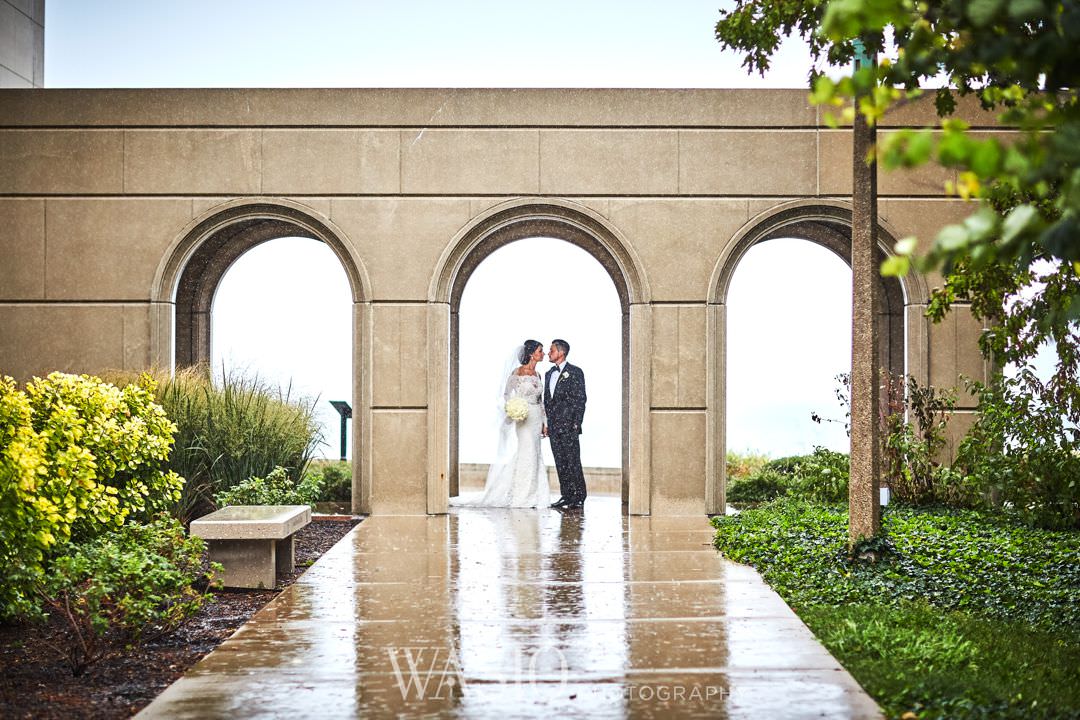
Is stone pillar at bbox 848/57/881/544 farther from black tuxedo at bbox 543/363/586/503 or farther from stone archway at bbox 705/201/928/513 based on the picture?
black tuxedo at bbox 543/363/586/503

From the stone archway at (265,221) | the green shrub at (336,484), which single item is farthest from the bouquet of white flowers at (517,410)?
the green shrub at (336,484)

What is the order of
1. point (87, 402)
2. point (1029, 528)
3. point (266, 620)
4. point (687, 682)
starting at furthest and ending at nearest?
point (1029, 528) < point (87, 402) < point (266, 620) < point (687, 682)

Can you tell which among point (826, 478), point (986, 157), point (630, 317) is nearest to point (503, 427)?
point (630, 317)

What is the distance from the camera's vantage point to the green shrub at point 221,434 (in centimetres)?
1060

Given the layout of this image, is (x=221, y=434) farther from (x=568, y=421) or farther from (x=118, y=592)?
(x=568, y=421)

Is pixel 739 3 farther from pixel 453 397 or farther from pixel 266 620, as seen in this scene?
pixel 453 397

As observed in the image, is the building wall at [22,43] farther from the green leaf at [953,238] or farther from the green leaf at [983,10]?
the green leaf at [953,238]

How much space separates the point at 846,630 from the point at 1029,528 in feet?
16.1

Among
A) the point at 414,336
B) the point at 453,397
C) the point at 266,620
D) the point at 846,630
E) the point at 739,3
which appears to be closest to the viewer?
the point at 846,630

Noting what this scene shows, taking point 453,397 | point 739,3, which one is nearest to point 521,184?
point 453,397

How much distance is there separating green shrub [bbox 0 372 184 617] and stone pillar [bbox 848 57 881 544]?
530 centimetres

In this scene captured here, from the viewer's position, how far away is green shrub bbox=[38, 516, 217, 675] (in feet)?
19.1

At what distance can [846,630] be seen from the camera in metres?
6.23

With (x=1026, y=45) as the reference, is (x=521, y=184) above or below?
above
